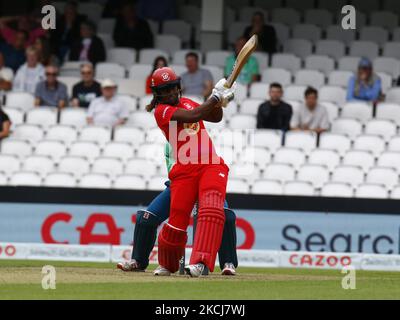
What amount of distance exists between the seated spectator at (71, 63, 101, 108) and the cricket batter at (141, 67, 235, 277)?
8.35 meters

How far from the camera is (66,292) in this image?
923 cm

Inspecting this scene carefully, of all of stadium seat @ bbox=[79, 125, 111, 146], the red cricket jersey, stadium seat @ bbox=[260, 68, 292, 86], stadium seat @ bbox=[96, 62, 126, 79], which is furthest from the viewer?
stadium seat @ bbox=[96, 62, 126, 79]

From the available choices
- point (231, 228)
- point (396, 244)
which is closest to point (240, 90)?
point (396, 244)

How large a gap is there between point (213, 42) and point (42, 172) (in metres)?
4.32

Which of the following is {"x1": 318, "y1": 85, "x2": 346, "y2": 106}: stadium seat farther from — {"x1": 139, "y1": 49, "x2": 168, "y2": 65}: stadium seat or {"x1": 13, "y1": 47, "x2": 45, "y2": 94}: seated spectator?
{"x1": 13, "y1": 47, "x2": 45, "y2": 94}: seated spectator

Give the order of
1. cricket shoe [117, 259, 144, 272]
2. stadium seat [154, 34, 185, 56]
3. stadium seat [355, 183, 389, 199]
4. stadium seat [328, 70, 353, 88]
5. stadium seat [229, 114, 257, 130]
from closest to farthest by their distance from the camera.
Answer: cricket shoe [117, 259, 144, 272], stadium seat [355, 183, 389, 199], stadium seat [229, 114, 257, 130], stadium seat [328, 70, 353, 88], stadium seat [154, 34, 185, 56]

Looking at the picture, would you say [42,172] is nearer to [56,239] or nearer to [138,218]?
[56,239]

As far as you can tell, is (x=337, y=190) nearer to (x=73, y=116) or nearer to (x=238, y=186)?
(x=238, y=186)

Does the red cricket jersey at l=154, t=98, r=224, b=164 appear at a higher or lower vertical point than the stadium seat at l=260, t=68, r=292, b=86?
lower

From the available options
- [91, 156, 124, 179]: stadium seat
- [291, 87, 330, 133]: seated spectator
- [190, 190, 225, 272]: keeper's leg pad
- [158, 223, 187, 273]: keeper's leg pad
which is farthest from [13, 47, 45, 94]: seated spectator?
[190, 190, 225, 272]: keeper's leg pad

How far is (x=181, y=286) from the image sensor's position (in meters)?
9.74

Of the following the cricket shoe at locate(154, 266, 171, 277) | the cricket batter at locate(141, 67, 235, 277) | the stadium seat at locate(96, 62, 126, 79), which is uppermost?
the stadium seat at locate(96, 62, 126, 79)

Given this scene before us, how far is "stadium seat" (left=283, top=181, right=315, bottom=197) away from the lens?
55.2ft

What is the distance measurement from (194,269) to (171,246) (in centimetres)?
46
